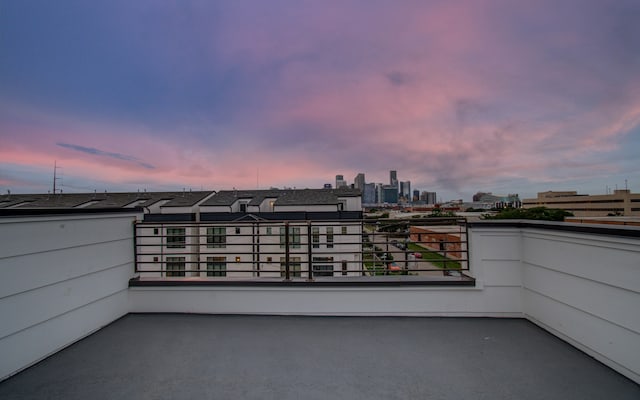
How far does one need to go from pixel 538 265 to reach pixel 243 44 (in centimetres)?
588

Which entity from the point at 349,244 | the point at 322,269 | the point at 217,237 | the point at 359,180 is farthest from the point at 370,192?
the point at 349,244

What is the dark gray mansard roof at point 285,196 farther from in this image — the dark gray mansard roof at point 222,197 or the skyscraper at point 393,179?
the skyscraper at point 393,179

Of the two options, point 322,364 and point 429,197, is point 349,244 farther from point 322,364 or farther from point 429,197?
point 429,197

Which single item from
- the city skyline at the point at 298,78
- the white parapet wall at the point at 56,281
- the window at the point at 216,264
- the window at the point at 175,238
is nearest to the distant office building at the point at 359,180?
the city skyline at the point at 298,78

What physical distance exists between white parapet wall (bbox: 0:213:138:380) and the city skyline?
148 inches

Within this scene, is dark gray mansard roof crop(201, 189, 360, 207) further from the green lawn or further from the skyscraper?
the skyscraper

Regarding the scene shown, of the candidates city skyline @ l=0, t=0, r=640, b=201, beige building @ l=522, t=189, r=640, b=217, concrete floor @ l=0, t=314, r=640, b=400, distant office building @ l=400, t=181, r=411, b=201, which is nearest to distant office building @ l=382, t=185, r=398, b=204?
distant office building @ l=400, t=181, r=411, b=201

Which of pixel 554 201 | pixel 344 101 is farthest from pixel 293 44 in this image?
pixel 554 201

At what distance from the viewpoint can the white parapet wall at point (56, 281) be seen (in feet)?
4.87

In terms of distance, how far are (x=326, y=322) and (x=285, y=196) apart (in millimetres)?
14766

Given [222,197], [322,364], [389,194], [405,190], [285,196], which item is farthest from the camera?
[405,190]

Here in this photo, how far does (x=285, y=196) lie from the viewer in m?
16.6

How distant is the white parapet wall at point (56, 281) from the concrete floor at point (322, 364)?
15 centimetres

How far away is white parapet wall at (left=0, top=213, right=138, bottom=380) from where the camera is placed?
1.49m
